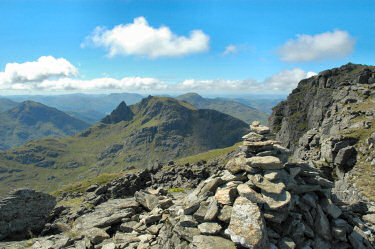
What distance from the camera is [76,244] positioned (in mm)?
17312

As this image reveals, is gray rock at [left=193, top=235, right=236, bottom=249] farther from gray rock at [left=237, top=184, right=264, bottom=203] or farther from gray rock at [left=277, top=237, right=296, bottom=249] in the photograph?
gray rock at [left=277, top=237, right=296, bottom=249]

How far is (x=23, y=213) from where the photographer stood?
24.6 m

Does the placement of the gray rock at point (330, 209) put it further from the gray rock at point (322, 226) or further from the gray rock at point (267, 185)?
the gray rock at point (267, 185)

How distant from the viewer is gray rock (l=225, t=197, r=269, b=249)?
38.8ft

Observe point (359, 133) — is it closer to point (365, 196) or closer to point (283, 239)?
point (365, 196)

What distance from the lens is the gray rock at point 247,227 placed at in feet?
38.8

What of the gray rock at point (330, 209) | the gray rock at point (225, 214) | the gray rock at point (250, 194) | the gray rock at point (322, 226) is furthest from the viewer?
the gray rock at point (330, 209)

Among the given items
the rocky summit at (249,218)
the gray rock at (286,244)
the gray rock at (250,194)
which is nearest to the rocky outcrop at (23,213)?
the rocky summit at (249,218)

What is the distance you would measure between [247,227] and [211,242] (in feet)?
7.70

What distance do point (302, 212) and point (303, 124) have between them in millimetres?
184387

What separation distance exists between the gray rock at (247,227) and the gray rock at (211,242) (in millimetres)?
457

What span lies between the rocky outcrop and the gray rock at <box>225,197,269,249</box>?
22679 mm

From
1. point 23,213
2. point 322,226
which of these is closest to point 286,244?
point 322,226

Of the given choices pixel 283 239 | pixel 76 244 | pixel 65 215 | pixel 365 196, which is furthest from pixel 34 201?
pixel 365 196
